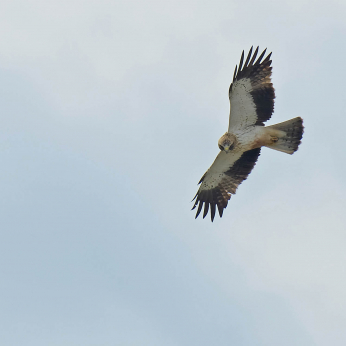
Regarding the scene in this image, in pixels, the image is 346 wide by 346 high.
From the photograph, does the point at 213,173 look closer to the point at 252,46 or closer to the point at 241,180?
the point at 241,180

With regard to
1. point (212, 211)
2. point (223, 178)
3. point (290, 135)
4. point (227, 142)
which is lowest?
point (212, 211)

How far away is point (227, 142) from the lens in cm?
1503

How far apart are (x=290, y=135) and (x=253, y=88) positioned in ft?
4.89

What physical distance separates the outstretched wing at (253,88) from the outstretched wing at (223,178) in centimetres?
124

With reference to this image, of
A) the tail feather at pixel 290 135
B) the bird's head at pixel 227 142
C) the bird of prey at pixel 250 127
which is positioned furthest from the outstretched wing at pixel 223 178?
the tail feather at pixel 290 135

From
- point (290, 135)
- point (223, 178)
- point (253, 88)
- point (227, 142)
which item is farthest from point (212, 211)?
point (253, 88)

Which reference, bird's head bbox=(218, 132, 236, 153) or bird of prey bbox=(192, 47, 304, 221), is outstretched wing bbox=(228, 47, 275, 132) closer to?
bird of prey bbox=(192, 47, 304, 221)

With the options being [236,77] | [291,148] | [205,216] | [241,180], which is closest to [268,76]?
[236,77]

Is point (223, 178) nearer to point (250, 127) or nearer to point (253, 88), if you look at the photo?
point (250, 127)

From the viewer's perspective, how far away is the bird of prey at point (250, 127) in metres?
14.7

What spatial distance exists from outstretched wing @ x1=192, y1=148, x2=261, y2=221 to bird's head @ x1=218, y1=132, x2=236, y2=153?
0.51 m

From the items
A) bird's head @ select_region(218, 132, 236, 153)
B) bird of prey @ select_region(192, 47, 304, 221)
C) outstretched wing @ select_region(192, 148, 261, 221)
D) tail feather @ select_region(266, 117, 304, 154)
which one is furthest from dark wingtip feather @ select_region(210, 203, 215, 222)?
tail feather @ select_region(266, 117, 304, 154)

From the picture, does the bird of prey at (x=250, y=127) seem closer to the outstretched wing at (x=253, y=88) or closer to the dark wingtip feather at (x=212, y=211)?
the outstretched wing at (x=253, y=88)

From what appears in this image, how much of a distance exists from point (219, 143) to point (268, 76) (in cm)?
195
